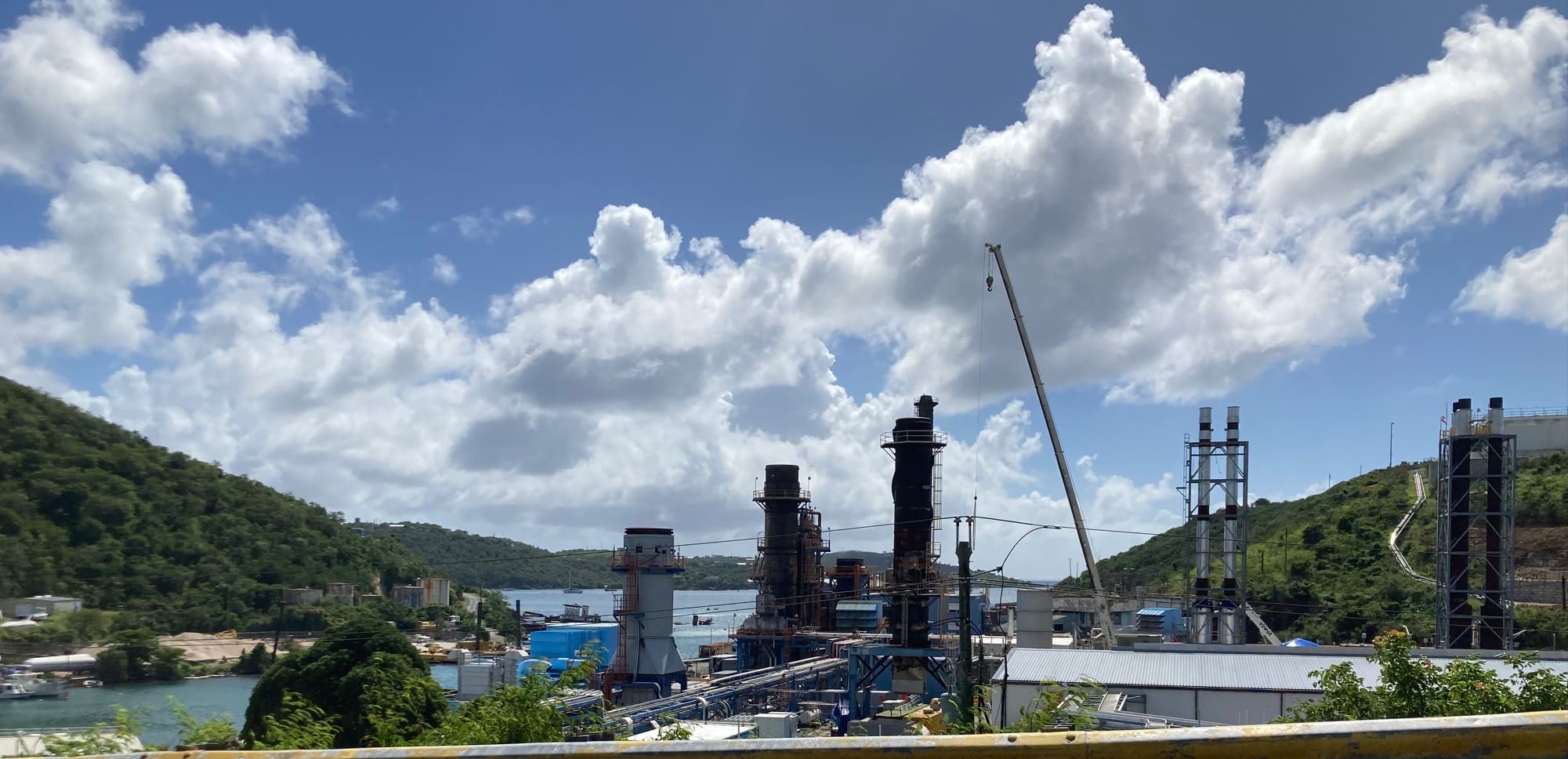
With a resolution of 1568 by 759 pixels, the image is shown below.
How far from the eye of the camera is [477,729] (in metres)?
8.44

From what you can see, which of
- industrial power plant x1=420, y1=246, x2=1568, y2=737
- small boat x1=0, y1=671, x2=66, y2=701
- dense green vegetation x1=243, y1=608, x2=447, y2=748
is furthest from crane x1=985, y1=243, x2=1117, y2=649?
small boat x1=0, y1=671, x2=66, y2=701

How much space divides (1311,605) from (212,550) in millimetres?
105607

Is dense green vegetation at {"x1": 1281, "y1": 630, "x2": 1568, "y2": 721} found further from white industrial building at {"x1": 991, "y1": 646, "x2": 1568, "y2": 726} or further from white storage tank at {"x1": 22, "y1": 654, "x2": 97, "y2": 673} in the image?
white storage tank at {"x1": 22, "y1": 654, "x2": 97, "y2": 673}

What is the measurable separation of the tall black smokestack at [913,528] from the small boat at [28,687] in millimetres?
59088

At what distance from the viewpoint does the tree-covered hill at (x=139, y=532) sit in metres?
95.2

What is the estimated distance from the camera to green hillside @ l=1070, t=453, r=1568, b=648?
6688 centimetres

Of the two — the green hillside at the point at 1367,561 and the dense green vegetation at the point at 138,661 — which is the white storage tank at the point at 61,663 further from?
the green hillside at the point at 1367,561

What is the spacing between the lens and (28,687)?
7075 centimetres

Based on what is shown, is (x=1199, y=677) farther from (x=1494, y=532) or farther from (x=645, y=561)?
(x=645, y=561)

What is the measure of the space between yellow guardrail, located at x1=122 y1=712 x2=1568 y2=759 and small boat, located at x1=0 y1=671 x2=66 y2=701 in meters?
81.9

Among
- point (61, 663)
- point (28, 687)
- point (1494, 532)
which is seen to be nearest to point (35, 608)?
point (61, 663)

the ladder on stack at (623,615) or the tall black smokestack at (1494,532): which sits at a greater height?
the tall black smokestack at (1494,532)

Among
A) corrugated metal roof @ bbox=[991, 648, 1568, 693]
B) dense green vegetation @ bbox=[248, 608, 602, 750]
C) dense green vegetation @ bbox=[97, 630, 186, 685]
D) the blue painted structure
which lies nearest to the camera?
dense green vegetation @ bbox=[248, 608, 602, 750]

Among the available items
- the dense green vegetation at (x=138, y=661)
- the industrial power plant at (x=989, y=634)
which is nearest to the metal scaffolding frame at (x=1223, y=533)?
the industrial power plant at (x=989, y=634)
